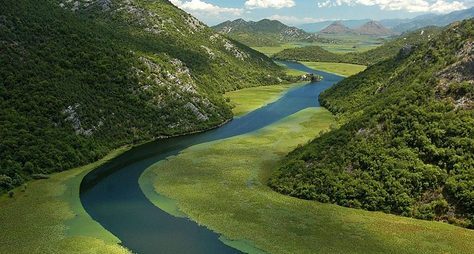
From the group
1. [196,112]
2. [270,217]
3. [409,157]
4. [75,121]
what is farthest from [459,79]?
[75,121]

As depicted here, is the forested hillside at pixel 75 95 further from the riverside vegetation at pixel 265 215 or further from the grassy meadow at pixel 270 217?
the grassy meadow at pixel 270 217

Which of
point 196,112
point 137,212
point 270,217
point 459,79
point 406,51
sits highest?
point 406,51

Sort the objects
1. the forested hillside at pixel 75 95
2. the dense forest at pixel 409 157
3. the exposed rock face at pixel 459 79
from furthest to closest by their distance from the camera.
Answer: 1. the forested hillside at pixel 75 95
2. the exposed rock face at pixel 459 79
3. the dense forest at pixel 409 157

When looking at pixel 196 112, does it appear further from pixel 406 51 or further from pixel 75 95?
pixel 406 51

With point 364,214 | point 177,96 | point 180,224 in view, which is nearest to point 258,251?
point 180,224

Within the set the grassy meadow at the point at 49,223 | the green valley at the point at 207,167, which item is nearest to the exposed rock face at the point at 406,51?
the green valley at the point at 207,167

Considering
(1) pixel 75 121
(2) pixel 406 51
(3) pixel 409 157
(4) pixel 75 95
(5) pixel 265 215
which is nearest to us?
(5) pixel 265 215
